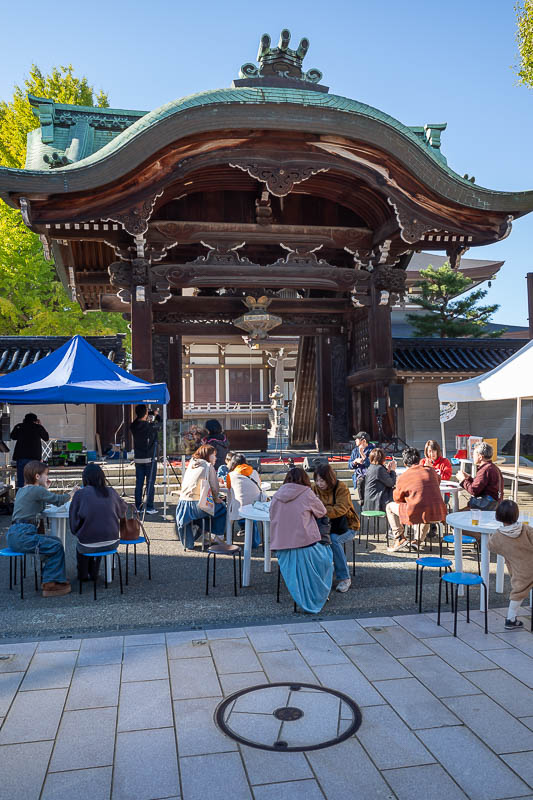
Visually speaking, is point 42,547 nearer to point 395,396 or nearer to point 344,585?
point 344,585

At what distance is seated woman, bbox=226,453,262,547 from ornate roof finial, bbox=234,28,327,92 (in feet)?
27.7

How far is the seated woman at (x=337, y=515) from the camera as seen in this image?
579 centimetres

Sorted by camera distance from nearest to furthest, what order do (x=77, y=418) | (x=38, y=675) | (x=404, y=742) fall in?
(x=404, y=742) < (x=38, y=675) < (x=77, y=418)

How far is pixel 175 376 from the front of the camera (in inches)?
561

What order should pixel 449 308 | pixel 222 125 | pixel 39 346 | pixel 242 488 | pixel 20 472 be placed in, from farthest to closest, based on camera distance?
pixel 449 308 → pixel 39 346 → pixel 222 125 → pixel 20 472 → pixel 242 488

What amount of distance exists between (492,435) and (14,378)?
12.8 m

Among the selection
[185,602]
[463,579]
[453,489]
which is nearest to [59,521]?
[185,602]

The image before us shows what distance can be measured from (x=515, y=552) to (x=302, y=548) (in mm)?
1824

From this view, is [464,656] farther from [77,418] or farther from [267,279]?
[77,418]

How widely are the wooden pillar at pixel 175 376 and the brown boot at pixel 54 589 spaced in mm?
8499

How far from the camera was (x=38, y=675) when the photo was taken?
405 cm

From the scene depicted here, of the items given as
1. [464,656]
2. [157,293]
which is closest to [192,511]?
[464,656]

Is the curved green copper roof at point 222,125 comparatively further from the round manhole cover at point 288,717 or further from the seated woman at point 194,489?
the round manhole cover at point 288,717

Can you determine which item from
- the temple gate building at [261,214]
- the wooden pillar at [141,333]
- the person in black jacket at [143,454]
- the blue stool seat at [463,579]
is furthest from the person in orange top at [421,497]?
the wooden pillar at [141,333]
